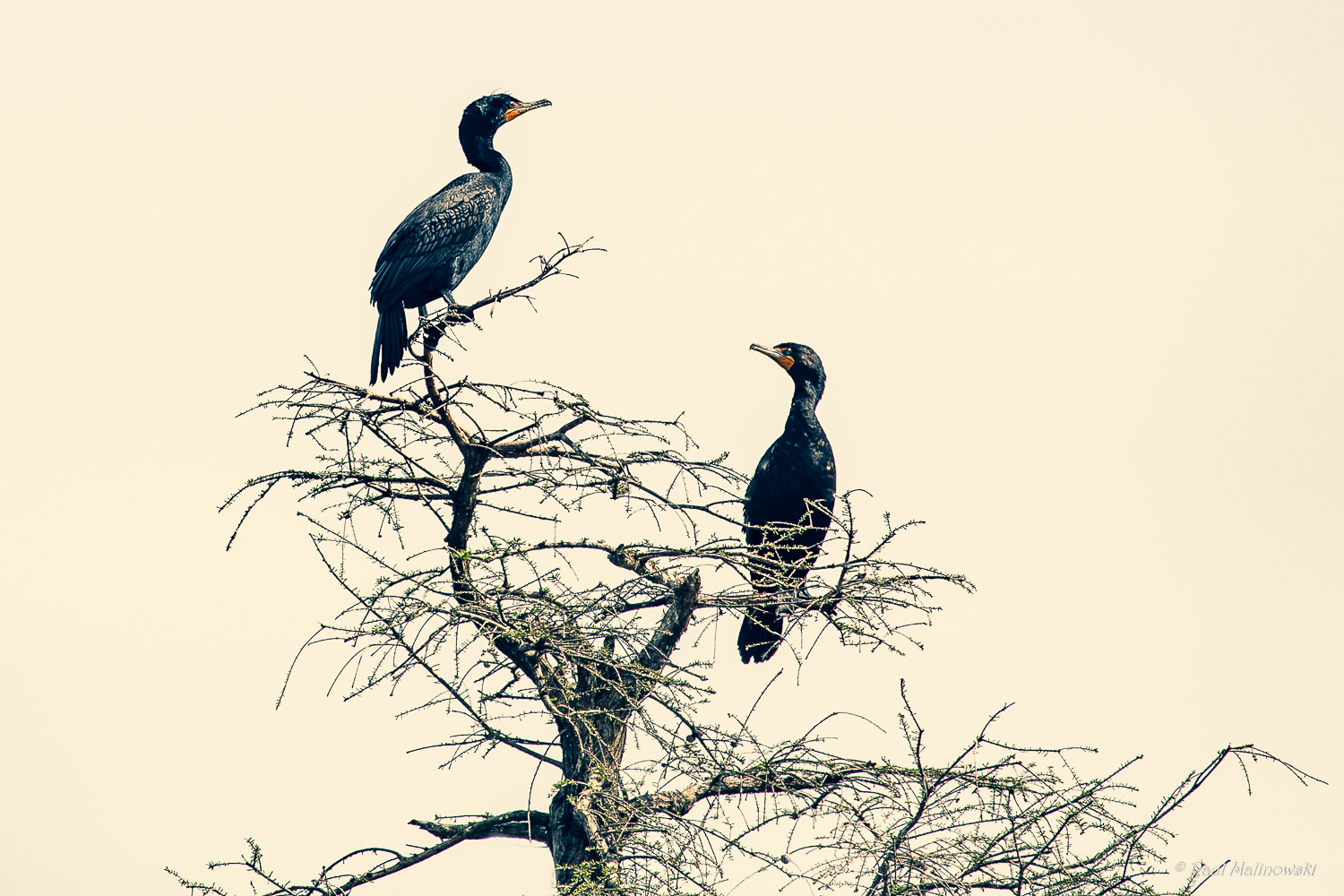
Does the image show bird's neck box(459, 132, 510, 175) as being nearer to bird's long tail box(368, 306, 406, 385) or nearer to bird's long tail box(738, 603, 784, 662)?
bird's long tail box(368, 306, 406, 385)

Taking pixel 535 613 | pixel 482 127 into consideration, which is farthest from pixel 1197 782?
pixel 482 127

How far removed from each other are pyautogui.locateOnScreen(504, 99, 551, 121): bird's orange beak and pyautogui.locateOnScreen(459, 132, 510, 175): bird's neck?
15 cm

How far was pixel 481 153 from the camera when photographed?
6.74 metres

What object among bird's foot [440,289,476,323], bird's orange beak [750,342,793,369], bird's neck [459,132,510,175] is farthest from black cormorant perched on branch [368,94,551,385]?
bird's orange beak [750,342,793,369]

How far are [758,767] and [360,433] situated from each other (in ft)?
6.50

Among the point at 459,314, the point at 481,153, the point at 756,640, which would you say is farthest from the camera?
the point at 481,153

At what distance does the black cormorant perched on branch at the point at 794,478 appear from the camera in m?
6.05

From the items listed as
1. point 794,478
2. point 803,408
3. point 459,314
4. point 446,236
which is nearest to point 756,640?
point 794,478

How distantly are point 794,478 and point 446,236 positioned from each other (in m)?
2.10

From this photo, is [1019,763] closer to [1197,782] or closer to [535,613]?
[1197,782]

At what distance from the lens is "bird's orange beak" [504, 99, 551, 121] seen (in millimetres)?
6762

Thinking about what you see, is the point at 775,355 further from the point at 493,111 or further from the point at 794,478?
the point at 493,111

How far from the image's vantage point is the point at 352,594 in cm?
428

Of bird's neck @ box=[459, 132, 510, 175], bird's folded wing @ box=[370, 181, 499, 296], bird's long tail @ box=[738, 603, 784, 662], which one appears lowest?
bird's long tail @ box=[738, 603, 784, 662]
